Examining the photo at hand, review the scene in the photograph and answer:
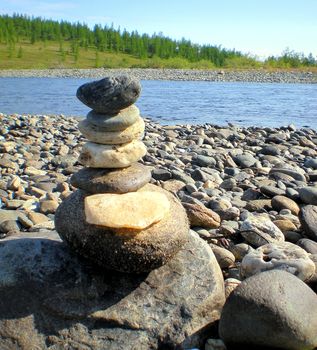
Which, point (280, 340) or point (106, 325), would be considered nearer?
point (280, 340)

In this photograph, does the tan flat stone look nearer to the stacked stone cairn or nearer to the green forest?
the stacked stone cairn

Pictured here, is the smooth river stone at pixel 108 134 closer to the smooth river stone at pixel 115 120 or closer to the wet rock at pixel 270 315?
the smooth river stone at pixel 115 120

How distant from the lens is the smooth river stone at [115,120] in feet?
10.7

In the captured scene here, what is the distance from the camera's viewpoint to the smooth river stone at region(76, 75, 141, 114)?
3176mm

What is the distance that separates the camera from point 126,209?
3.10 meters

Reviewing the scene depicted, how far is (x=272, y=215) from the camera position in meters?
5.98

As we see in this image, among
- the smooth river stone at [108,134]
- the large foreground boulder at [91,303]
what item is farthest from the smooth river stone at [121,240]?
the smooth river stone at [108,134]

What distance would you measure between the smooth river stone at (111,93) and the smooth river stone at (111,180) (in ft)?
1.32

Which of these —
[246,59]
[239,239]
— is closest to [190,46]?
[246,59]

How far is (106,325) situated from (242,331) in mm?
801

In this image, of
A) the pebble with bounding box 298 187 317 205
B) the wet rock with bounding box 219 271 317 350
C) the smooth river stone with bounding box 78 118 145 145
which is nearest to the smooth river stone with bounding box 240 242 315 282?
the wet rock with bounding box 219 271 317 350

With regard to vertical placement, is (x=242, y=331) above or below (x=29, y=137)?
above

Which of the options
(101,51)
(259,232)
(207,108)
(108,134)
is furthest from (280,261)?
(101,51)

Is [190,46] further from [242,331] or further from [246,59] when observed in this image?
[242,331]
